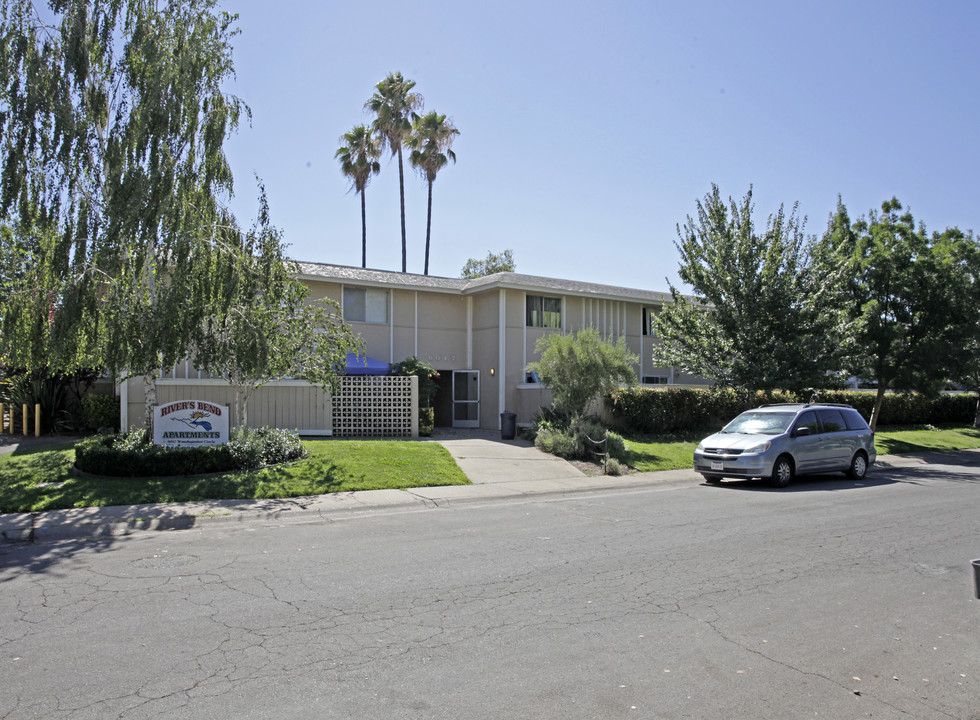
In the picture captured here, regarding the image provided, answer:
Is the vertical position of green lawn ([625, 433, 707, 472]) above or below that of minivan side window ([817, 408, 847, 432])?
below

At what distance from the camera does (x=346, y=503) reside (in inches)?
435

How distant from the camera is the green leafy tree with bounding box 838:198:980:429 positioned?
22.7 m

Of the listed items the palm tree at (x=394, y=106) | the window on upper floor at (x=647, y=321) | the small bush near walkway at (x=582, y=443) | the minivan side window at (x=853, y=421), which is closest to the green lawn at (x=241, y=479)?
the small bush near walkway at (x=582, y=443)

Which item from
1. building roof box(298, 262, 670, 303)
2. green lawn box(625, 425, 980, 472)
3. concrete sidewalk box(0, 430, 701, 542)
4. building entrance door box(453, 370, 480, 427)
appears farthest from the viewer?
building entrance door box(453, 370, 480, 427)

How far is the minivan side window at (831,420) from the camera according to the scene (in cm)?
1531

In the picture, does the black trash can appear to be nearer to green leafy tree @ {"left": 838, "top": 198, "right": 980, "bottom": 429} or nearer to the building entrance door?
A: the building entrance door

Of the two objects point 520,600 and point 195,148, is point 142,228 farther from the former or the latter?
point 520,600

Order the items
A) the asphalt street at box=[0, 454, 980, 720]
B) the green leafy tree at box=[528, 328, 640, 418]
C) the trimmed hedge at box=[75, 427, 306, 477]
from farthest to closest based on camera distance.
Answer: the green leafy tree at box=[528, 328, 640, 418], the trimmed hedge at box=[75, 427, 306, 477], the asphalt street at box=[0, 454, 980, 720]

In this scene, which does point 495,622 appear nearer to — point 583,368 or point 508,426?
point 583,368

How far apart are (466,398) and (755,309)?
10349 mm

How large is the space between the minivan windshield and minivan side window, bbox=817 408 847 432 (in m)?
0.84

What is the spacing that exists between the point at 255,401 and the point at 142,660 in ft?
52.6

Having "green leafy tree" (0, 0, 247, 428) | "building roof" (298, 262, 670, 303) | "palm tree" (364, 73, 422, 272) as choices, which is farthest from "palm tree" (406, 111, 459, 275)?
"green leafy tree" (0, 0, 247, 428)

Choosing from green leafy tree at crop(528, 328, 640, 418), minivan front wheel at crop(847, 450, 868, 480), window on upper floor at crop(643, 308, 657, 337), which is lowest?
minivan front wheel at crop(847, 450, 868, 480)
